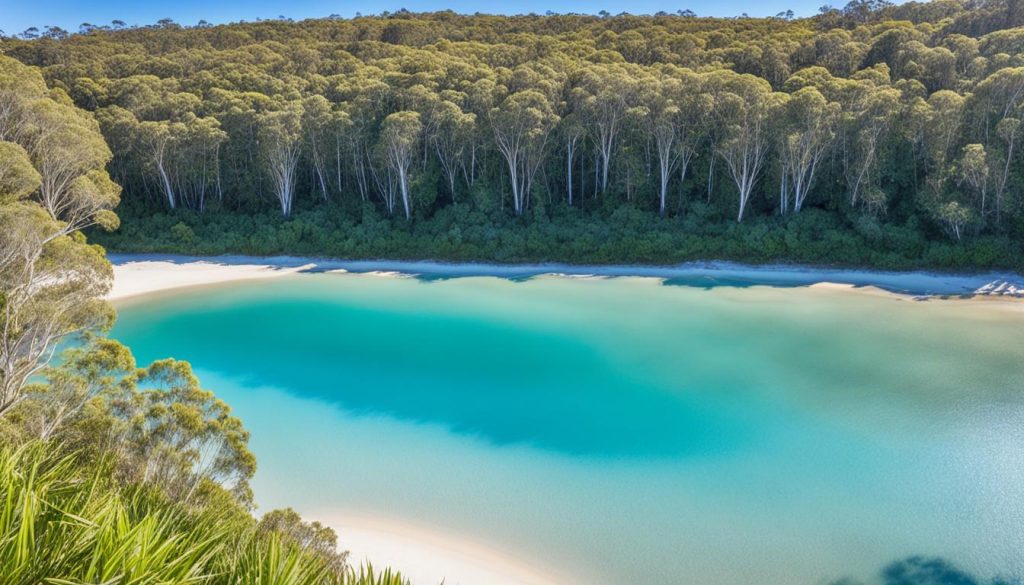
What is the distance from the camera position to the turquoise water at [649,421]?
1013cm

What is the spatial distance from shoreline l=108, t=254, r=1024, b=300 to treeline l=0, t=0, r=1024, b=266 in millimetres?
898

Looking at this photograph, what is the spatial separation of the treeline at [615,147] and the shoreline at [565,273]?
2.94ft

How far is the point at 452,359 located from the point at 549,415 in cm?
466

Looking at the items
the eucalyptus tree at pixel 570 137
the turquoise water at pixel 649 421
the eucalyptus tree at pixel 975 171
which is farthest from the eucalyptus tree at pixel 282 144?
the eucalyptus tree at pixel 975 171

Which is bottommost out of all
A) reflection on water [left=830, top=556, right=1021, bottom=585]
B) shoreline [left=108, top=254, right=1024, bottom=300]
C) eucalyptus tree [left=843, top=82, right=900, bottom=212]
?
reflection on water [left=830, top=556, right=1021, bottom=585]

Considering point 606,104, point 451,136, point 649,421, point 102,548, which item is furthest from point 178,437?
point 606,104

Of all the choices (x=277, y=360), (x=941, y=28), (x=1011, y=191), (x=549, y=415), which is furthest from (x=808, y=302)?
(x=941, y=28)

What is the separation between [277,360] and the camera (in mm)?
18531

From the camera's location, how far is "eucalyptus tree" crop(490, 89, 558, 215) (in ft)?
94.7

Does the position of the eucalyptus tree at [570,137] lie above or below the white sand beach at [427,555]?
above

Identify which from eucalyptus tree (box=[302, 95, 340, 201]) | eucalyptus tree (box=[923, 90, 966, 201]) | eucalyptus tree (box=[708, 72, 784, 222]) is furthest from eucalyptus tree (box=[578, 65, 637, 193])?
eucalyptus tree (box=[302, 95, 340, 201])

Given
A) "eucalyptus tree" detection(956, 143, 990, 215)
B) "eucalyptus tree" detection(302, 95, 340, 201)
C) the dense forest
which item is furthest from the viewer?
"eucalyptus tree" detection(302, 95, 340, 201)

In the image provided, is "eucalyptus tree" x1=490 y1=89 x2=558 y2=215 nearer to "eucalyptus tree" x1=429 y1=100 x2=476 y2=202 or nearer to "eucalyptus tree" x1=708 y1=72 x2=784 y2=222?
"eucalyptus tree" x1=429 y1=100 x2=476 y2=202

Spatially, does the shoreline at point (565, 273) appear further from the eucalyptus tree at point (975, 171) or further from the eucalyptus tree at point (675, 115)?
the eucalyptus tree at point (675, 115)
